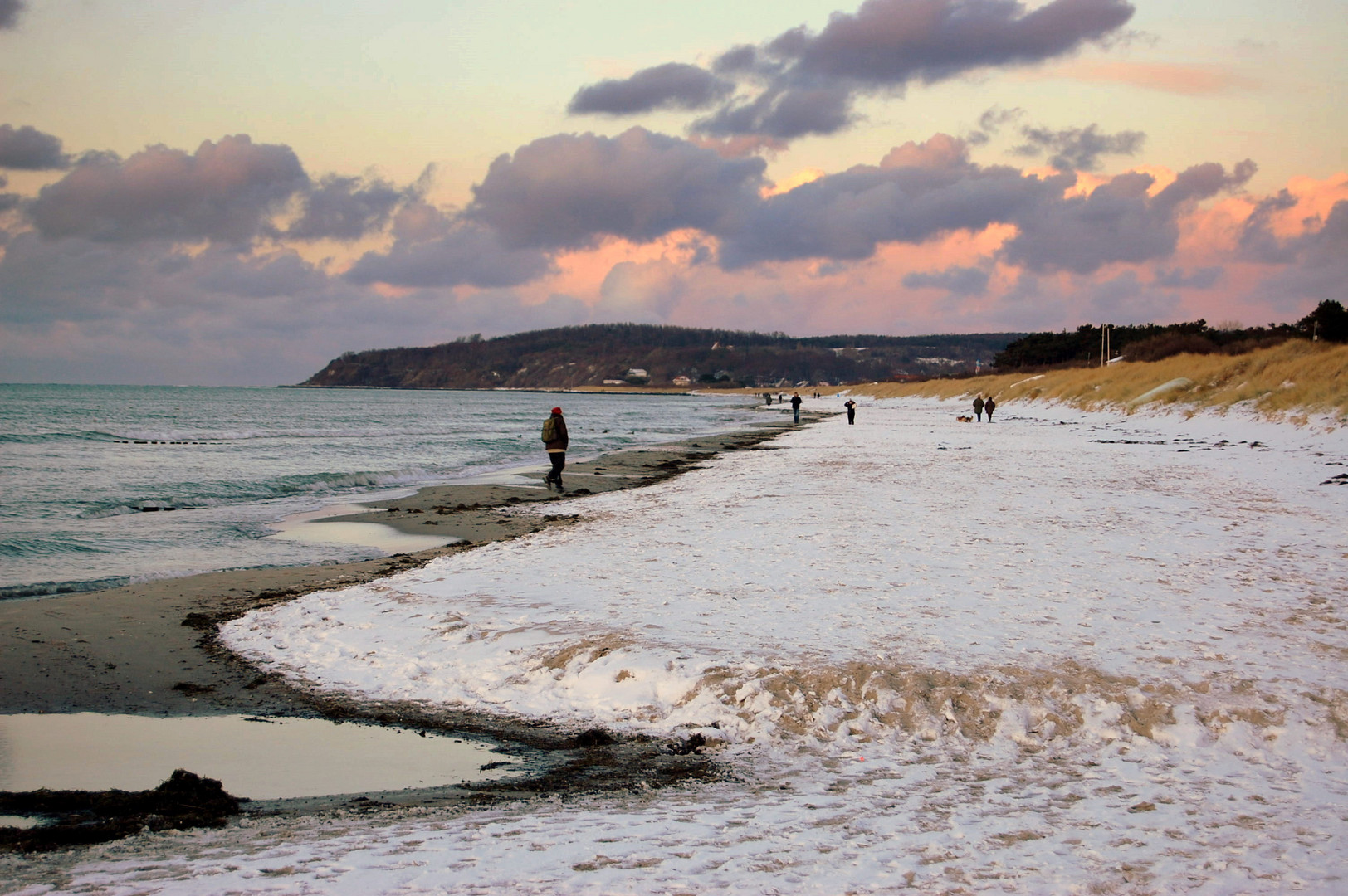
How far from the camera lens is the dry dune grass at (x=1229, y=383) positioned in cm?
2844

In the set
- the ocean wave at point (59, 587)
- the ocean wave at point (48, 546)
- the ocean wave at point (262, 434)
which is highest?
the ocean wave at point (262, 434)

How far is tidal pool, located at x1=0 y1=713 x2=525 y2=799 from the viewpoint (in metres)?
4.94

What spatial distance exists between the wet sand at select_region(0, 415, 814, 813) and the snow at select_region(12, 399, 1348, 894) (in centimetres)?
34

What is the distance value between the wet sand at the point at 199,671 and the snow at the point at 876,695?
34 cm

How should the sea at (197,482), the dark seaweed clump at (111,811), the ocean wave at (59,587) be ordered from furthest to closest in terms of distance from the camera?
1. the sea at (197,482)
2. the ocean wave at (59,587)
3. the dark seaweed clump at (111,811)

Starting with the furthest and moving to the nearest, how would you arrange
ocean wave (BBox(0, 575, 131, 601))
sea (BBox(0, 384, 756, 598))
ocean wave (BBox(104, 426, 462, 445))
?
ocean wave (BBox(104, 426, 462, 445)) → sea (BBox(0, 384, 756, 598)) → ocean wave (BBox(0, 575, 131, 601))

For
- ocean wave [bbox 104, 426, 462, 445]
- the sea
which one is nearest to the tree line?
the sea

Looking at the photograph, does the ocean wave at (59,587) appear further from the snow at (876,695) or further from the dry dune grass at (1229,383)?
the dry dune grass at (1229,383)

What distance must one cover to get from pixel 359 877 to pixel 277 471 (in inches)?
985

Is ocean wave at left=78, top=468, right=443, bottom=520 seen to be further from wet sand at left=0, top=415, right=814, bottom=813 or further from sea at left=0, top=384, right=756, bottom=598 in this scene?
wet sand at left=0, top=415, right=814, bottom=813

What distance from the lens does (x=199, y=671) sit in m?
7.21

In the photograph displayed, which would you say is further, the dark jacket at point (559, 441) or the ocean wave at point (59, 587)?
the dark jacket at point (559, 441)

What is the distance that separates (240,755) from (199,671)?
2198 millimetres

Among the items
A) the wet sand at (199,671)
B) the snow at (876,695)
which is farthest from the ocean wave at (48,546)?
the snow at (876,695)
